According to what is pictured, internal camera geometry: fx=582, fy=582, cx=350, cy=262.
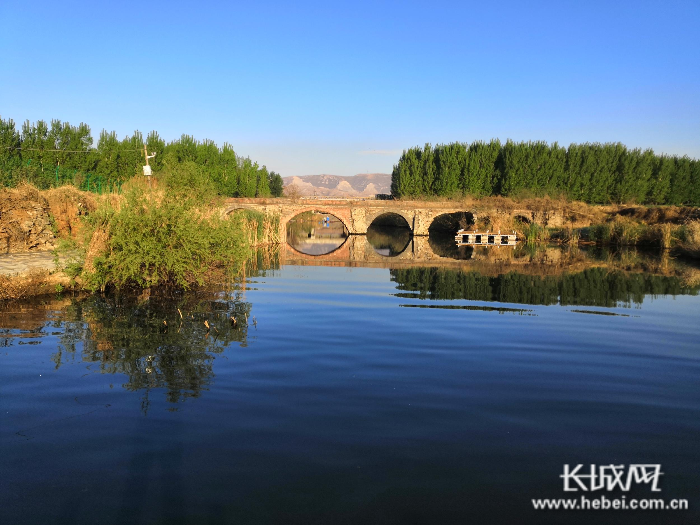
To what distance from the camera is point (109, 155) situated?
55.2 m

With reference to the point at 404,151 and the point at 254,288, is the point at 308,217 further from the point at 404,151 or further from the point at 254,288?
the point at 254,288

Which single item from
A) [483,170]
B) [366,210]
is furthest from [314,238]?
[483,170]

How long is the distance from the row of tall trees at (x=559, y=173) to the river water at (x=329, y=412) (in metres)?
55.2

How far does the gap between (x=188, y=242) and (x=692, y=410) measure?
439 inches

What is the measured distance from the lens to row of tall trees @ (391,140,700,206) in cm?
6600

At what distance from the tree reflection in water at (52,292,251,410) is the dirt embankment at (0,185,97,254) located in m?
6.67

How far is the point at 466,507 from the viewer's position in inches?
190

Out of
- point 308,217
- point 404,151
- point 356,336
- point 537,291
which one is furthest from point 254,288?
point 308,217

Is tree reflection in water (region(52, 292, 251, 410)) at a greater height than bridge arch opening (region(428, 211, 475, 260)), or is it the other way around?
bridge arch opening (region(428, 211, 475, 260))

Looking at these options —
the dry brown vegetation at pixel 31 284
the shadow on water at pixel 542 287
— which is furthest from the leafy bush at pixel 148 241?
the shadow on water at pixel 542 287

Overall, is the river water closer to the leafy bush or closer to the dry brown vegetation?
the dry brown vegetation

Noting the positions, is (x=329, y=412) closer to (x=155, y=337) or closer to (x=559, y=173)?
(x=155, y=337)

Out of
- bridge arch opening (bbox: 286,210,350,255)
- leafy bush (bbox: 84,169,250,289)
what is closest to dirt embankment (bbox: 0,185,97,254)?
leafy bush (bbox: 84,169,250,289)

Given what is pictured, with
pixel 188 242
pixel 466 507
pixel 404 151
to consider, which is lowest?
pixel 466 507
